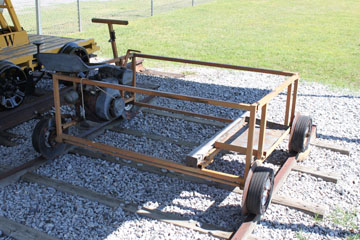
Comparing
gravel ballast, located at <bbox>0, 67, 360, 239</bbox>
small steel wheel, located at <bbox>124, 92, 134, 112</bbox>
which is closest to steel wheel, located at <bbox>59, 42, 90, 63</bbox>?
gravel ballast, located at <bbox>0, 67, 360, 239</bbox>

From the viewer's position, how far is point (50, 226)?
418 cm

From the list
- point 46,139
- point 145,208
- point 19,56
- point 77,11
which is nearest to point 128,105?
point 46,139

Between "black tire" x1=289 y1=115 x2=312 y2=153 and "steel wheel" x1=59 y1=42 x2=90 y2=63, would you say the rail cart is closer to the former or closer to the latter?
"black tire" x1=289 y1=115 x2=312 y2=153

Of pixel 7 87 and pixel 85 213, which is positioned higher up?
pixel 7 87

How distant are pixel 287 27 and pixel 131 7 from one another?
8784 millimetres

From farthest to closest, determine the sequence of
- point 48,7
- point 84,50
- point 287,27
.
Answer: point 48,7 < point 287,27 < point 84,50

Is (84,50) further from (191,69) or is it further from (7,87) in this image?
(191,69)

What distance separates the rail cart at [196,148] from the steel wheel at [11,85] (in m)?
1.83

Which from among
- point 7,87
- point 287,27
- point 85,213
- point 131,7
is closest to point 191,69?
point 7,87

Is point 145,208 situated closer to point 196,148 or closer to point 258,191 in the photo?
point 196,148

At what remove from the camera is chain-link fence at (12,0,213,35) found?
627 inches

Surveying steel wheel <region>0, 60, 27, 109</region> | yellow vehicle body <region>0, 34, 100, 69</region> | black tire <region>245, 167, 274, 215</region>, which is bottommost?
black tire <region>245, 167, 274, 215</region>

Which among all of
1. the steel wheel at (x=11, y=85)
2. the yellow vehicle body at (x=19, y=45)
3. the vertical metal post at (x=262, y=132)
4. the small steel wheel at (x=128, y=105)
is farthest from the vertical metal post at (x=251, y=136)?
the yellow vehicle body at (x=19, y=45)

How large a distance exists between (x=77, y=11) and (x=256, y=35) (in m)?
8.63
